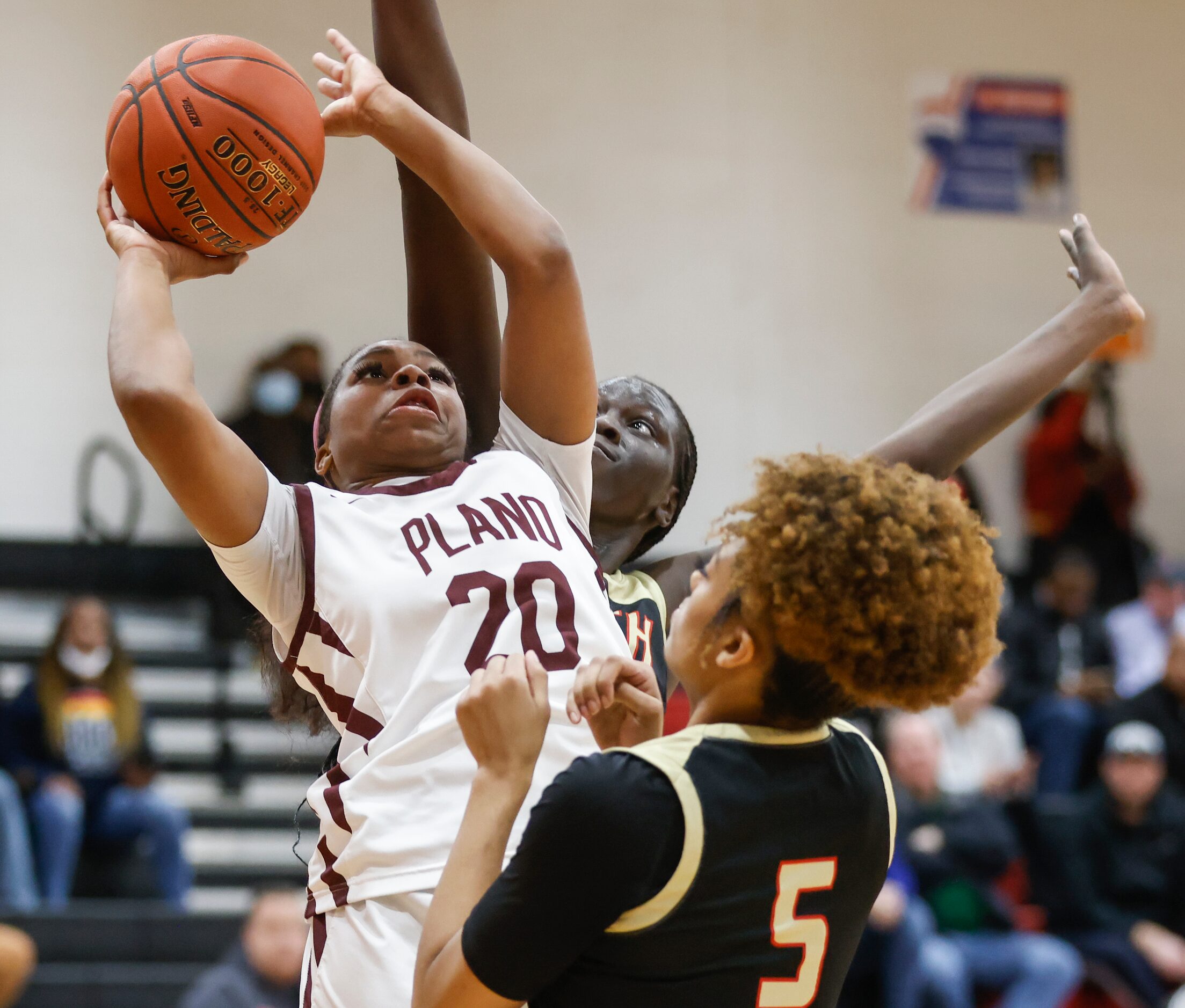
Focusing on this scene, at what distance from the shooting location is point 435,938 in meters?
1.61

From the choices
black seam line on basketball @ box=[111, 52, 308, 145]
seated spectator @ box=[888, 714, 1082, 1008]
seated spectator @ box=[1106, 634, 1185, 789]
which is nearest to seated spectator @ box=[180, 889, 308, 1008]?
seated spectator @ box=[888, 714, 1082, 1008]

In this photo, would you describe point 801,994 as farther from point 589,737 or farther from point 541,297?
point 541,297

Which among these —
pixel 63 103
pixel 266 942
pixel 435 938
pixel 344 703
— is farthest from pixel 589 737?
pixel 63 103

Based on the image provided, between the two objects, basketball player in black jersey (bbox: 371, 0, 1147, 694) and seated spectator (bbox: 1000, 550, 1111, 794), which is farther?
seated spectator (bbox: 1000, 550, 1111, 794)

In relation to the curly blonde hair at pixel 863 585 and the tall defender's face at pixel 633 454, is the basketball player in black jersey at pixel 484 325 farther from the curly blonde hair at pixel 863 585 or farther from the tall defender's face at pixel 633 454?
the curly blonde hair at pixel 863 585

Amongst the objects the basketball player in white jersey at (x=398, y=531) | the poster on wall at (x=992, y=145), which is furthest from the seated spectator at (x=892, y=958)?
the poster on wall at (x=992, y=145)

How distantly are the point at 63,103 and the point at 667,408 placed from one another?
23.3 feet

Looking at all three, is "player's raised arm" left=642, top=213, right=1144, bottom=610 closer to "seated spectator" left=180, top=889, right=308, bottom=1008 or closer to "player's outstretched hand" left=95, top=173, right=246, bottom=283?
"player's outstretched hand" left=95, top=173, right=246, bottom=283

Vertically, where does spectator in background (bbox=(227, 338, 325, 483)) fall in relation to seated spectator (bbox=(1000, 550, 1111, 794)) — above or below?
above

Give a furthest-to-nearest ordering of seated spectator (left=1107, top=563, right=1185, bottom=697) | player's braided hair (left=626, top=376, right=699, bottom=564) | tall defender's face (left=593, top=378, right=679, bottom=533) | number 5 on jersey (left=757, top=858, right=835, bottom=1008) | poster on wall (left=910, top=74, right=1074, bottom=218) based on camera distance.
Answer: poster on wall (left=910, top=74, right=1074, bottom=218) → seated spectator (left=1107, top=563, right=1185, bottom=697) → player's braided hair (left=626, top=376, right=699, bottom=564) → tall defender's face (left=593, top=378, right=679, bottom=533) → number 5 on jersey (left=757, top=858, right=835, bottom=1008)

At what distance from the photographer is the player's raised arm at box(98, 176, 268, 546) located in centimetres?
185

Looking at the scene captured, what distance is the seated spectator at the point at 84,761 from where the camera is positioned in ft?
21.2

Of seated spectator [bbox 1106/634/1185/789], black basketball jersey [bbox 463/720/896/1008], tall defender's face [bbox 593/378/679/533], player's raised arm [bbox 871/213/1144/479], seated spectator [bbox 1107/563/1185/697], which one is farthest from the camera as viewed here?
seated spectator [bbox 1107/563/1185/697]

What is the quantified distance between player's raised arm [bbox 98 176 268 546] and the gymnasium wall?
701 cm
